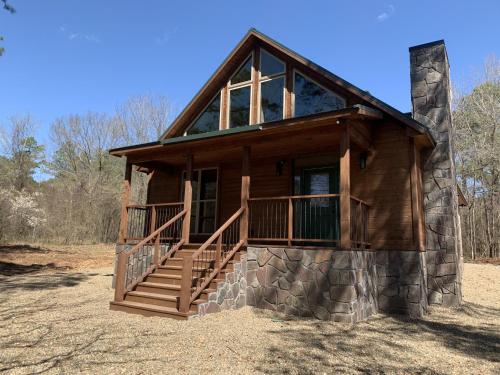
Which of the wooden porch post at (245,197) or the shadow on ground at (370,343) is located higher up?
the wooden porch post at (245,197)

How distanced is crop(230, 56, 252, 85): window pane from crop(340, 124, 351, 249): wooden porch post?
4486 millimetres

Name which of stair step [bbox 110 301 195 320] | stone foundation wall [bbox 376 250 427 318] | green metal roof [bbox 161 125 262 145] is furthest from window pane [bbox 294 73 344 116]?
stair step [bbox 110 301 195 320]

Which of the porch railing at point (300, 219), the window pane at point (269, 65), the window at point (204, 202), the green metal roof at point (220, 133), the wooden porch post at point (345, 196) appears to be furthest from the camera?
the window at point (204, 202)

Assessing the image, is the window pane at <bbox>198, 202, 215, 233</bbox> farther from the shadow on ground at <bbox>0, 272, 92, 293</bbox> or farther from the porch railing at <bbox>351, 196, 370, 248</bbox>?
the porch railing at <bbox>351, 196, 370, 248</bbox>

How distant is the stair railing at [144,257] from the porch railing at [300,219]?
2.00 meters

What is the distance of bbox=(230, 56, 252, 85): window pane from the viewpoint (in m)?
10.5

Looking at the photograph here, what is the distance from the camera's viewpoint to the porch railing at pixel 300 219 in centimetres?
866

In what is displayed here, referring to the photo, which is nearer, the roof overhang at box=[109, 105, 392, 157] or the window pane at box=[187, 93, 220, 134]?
the roof overhang at box=[109, 105, 392, 157]

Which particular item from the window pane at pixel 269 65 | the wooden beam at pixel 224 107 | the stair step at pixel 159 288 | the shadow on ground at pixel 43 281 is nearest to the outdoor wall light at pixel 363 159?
the window pane at pixel 269 65

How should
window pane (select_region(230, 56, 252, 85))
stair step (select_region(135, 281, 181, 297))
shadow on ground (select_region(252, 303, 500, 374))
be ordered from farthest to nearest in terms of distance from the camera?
1. window pane (select_region(230, 56, 252, 85))
2. stair step (select_region(135, 281, 181, 297))
3. shadow on ground (select_region(252, 303, 500, 374))

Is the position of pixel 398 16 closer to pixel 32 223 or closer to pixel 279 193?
pixel 279 193

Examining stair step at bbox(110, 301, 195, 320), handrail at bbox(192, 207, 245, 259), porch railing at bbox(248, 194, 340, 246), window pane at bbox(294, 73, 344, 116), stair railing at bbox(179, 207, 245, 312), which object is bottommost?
stair step at bbox(110, 301, 195, 320)

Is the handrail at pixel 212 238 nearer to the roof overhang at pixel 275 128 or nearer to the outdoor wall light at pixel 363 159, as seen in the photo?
the roof overhang at pixel 275 128

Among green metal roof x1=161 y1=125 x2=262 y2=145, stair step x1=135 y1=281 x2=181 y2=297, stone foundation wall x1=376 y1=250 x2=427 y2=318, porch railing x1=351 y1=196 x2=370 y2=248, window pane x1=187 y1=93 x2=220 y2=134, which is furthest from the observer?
window pane x1=187 y1=93 x2=220 y2=134
